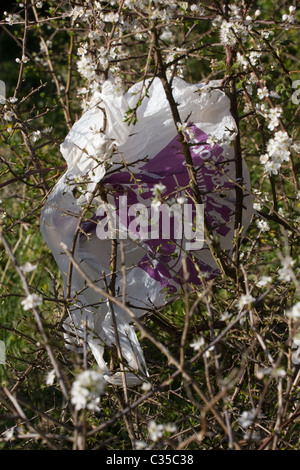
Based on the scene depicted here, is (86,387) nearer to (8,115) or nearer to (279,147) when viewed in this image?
(279,147)

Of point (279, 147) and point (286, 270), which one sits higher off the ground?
point (279, 147)

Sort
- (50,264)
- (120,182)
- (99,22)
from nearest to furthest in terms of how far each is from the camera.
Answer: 1. (99,22)
2. (120,182)
3. (50,264)

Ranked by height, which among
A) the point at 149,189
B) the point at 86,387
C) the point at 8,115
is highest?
the point at 8,115

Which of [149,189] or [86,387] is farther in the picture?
[149,189]

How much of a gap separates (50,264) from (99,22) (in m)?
1.61

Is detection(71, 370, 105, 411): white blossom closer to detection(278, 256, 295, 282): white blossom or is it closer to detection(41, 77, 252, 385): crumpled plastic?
detection(278, 256, 295, 282): white blossom

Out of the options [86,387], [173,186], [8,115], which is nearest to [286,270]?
[86,387]

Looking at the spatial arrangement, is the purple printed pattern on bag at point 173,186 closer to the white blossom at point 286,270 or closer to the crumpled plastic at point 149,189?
the crumpled plastic at point 149,189

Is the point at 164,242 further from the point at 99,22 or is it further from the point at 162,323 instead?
the point at 99,22

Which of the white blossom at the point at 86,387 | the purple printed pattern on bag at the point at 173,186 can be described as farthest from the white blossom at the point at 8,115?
the white blossom at the point at 86,387

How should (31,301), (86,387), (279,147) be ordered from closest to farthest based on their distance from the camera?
(86,387), (31,301), (279,147)

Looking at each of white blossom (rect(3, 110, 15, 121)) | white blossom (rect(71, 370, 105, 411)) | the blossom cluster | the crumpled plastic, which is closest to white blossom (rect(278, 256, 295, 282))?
the blossom cluster

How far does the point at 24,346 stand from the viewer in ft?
8.77
